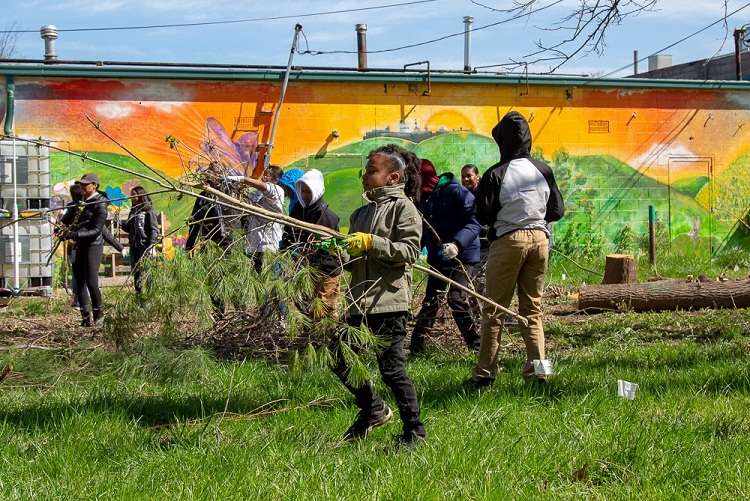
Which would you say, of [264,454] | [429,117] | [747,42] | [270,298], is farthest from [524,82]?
[264,454]

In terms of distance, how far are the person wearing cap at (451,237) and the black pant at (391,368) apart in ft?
8.91

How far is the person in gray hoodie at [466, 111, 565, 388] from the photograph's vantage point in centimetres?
594

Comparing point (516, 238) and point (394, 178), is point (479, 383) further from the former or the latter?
point (394, 178)

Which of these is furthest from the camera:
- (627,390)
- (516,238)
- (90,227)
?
(90,227)

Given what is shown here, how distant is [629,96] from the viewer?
715 inches

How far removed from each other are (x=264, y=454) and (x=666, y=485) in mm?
1976

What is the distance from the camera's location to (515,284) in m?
6.10

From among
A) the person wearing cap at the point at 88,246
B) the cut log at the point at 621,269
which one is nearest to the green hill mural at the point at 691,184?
the cut log at the point at 621,269

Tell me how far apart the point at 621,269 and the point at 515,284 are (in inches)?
240

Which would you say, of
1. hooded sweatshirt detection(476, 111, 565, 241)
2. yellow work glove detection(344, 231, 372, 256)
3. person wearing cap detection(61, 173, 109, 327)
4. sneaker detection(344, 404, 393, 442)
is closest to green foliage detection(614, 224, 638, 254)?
person wearing cap detection(61, 173, 109, 327)

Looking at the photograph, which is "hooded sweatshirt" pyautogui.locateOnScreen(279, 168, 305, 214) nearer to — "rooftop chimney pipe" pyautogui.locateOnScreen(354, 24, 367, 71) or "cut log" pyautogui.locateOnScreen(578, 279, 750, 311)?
"cut log" pyautogui.locateOnScreen(578, 279, 750, 311)

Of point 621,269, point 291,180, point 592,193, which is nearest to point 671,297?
point 621,269

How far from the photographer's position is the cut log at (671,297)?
32.6 ft

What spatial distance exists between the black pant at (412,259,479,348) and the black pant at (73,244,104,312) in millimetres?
3896
